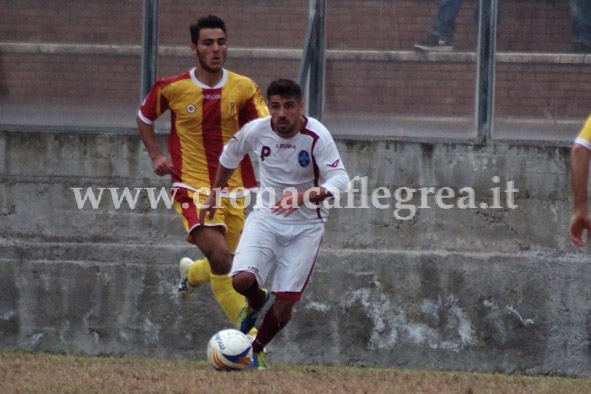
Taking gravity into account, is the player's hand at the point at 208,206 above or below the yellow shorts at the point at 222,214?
above

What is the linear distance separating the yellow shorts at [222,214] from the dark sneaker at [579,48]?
309 centimetres

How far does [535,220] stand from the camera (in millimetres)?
9859

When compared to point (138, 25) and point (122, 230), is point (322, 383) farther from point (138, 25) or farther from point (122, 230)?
point (138, 25)

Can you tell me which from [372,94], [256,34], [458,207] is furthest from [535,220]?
[256,34]

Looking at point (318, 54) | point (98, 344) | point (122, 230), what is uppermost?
point (318, 54)

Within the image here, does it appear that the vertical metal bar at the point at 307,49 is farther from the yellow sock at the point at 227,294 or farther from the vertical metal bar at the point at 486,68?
the yellow sock at the point at 227,294

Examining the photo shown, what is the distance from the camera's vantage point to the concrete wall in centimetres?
976

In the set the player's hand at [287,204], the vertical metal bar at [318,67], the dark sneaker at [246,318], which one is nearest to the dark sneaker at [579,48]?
the vertical metal bar at [318,67]

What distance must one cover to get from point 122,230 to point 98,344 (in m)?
0.98

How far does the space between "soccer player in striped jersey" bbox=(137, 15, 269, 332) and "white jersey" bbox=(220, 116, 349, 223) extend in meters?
0.65

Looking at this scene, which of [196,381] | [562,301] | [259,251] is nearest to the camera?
[196,381]

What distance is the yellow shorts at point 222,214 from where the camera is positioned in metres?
8.38

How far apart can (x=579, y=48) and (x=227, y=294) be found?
11.9ft

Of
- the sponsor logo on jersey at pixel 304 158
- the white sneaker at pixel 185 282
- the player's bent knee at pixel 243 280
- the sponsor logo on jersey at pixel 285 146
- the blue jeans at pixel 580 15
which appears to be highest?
the blue jeans at pixel 580 15
